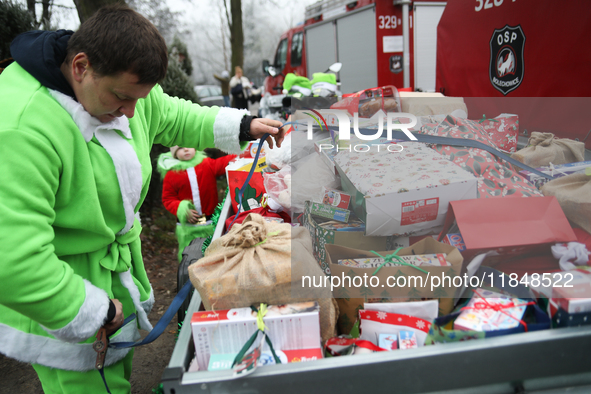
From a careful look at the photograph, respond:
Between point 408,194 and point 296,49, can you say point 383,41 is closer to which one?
point 296,49

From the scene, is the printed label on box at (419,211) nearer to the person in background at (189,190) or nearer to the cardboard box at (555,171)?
the cardboard box at (555,171)

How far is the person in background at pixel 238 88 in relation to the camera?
1223cm

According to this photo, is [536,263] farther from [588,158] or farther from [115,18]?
[115,18]

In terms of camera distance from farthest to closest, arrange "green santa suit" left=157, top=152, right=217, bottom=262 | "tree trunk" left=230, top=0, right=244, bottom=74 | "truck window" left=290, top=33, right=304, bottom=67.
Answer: "tree trunk" left=230, top=0, right=244, bottom=74 → "truck window" left=290, top=33, right=304, bottom=67 → "green santa suit" left=157, top=152, right=217, bottom=262

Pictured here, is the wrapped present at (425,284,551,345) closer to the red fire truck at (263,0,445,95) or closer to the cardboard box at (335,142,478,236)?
the cardboard box at (335,142,478,236)

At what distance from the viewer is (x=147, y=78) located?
120 centimetres

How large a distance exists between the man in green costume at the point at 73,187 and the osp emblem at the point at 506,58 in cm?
292

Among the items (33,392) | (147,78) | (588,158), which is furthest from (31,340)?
(588,158)

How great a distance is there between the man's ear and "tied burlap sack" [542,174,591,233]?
1.71m

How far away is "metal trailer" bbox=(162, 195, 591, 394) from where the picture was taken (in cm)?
100

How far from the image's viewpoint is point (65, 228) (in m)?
1.29

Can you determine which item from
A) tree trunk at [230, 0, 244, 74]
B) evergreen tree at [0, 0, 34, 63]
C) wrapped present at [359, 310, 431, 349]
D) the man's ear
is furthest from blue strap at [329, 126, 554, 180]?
tree trunk at [230, 0, 244, 74]

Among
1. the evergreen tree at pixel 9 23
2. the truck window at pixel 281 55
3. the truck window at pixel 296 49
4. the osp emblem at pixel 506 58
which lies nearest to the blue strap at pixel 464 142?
the osp emblem at pixel 506 58

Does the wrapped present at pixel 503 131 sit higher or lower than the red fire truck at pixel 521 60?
lower
